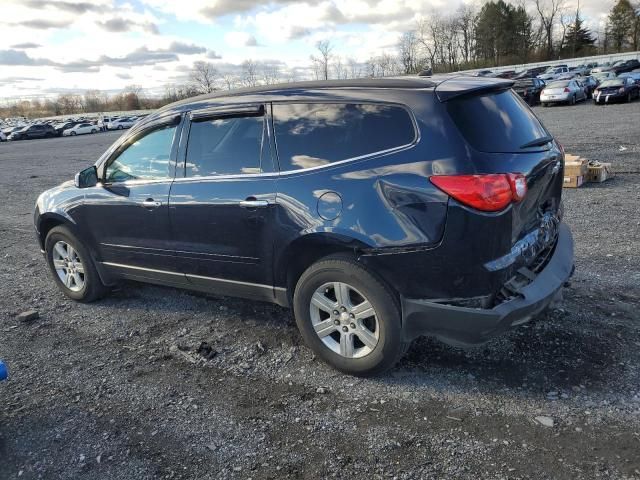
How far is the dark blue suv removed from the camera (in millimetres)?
3021

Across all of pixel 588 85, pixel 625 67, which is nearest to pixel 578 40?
pixel 625 67

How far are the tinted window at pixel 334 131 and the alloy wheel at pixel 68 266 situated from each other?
2.75 metres

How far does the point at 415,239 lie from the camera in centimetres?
308

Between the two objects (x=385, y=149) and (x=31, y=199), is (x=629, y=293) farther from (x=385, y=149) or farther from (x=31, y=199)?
(x=31, y=199)

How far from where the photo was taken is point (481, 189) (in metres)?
2.91

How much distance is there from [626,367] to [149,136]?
4013mm

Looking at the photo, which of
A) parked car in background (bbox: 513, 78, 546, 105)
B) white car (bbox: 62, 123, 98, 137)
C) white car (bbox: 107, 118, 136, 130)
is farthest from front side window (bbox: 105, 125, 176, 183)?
white car (bbox: 107, 118, 136, 130)

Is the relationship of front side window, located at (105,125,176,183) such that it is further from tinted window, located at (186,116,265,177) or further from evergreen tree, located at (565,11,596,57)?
evergreen tree, located at (565,11,596,57)

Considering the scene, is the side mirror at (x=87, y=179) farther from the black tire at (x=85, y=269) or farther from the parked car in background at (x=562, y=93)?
the parked car in background at (x=562, y=93)

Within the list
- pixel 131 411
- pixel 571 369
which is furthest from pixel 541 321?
pixel 131 411

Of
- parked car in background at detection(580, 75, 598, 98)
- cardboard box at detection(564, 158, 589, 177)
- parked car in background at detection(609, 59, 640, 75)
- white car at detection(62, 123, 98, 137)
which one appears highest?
parked car in background at detection(609, 59, 640, 75)

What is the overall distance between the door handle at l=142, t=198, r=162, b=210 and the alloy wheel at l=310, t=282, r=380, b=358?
1.60m

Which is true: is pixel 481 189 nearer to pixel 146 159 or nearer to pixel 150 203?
pixel 150 203

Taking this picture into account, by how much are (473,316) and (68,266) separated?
13.5 feet
